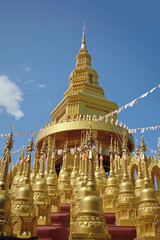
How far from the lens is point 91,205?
6.79 metres

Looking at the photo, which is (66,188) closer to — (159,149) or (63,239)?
(63,239)

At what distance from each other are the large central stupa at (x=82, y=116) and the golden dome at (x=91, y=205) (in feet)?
61.5

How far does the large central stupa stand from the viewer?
31.2 meters

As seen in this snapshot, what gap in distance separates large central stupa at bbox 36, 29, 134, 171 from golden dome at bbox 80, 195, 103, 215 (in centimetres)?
1875

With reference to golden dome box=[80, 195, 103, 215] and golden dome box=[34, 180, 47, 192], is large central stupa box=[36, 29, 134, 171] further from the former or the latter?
golden dome box=[80, 195, 103, 215]

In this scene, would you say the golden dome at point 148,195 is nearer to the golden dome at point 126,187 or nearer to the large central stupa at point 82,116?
the golden dome at point 126,187

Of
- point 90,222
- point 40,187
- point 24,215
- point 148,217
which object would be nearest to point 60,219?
point 40,187

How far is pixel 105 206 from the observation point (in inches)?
537

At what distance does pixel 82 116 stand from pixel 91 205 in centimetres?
2815

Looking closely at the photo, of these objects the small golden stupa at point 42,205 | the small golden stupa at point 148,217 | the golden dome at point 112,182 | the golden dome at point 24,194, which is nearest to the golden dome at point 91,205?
the small golden stupa at point 148,217

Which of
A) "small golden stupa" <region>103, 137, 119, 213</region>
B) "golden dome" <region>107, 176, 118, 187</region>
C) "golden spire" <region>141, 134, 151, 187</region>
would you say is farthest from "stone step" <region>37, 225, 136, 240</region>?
"golden dome" <region>107, 176, 118, 187</region>

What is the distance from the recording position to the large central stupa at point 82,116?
3122 cm

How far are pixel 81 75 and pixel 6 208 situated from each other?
1524 inches

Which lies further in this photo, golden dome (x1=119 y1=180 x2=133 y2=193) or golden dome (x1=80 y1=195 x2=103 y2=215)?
golden dome (x1=119 y1=180 x2=133 y2=193)
